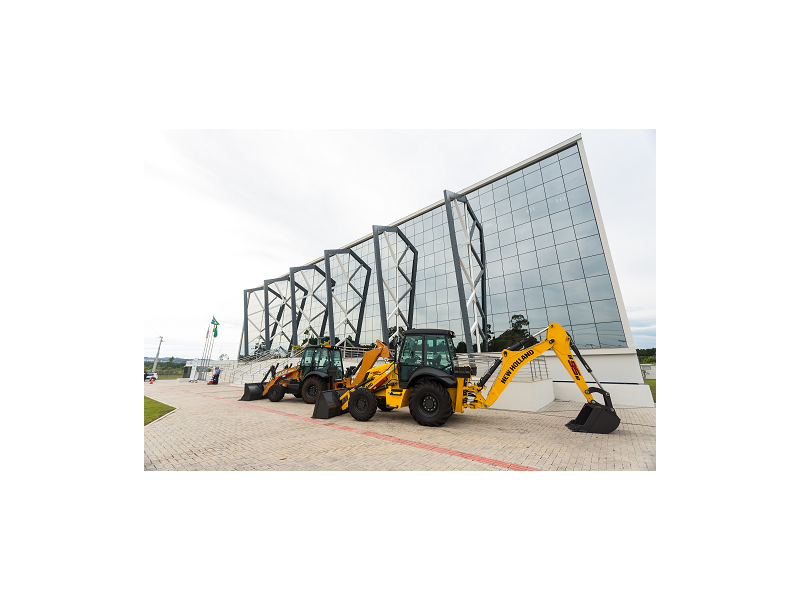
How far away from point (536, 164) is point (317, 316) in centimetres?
2713

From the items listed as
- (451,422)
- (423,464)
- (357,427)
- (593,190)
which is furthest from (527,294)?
(423,464)

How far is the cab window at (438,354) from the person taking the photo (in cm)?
829

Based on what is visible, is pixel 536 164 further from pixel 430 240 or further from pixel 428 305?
pixel 428 305

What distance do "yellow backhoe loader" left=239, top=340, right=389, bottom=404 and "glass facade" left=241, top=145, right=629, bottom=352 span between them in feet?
33.8

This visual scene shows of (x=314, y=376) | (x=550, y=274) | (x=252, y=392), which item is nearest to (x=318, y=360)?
(x=314, y=376)

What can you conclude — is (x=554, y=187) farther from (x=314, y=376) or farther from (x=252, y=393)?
(x=252, y=393)

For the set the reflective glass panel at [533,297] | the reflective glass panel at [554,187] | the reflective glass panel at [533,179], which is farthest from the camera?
the reflective glass panel at [533,179]

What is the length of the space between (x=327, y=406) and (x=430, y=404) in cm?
339

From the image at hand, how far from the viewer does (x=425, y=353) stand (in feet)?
27.8

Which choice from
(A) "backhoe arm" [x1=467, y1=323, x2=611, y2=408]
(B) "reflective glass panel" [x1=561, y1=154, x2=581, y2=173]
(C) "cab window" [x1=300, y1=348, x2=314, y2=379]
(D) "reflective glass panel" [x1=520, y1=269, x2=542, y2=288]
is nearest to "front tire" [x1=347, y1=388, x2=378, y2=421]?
(A) "backhoe arm" [x1=467, y1=323, x2=611, y2=408]

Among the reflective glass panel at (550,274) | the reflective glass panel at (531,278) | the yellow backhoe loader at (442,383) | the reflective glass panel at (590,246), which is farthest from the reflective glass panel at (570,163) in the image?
the yellow backhoe loader at (442,383)

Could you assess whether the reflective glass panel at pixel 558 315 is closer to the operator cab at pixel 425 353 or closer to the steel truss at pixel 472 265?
the steel truss at pixel 472 265

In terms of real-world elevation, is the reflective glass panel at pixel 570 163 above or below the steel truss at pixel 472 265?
above

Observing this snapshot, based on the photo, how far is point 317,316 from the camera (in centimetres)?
3556
